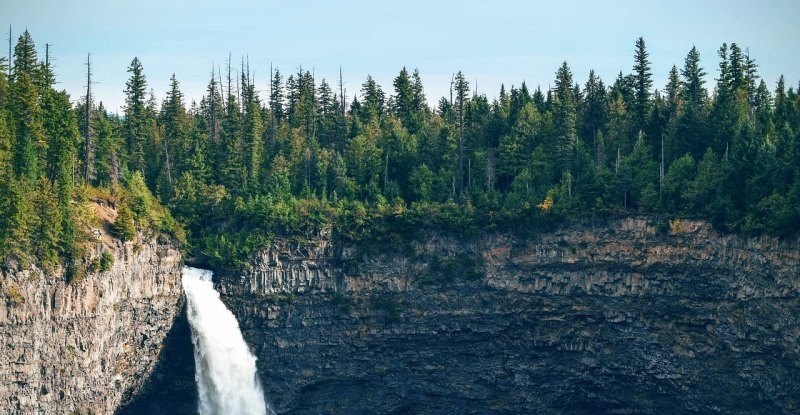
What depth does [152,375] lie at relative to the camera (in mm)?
88125

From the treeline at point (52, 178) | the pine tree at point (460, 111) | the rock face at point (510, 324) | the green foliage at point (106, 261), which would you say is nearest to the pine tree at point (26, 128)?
the treeline at point (52, 178)

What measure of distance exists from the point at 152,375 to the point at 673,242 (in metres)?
33.2

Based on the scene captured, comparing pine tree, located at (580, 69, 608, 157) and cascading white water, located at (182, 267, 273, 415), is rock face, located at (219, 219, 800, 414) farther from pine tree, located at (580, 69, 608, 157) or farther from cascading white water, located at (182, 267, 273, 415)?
pine tree, located at (580, 69, 608, 157)

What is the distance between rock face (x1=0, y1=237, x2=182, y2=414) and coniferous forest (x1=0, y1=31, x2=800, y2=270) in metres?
1.69

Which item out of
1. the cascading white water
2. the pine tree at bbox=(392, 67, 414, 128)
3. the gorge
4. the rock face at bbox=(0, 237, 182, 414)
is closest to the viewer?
the rock face at bbox=(0, 237, 182, 414)

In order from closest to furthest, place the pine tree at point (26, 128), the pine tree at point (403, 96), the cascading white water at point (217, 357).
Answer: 1. the pine tree at point (26, 128)
2. the cascading white water at point (217, 357)
3. the pine tree at point (403, 96)

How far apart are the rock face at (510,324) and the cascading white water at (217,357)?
0.86 meters

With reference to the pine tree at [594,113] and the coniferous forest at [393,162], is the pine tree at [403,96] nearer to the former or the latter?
the coniferous forest at [393,162]

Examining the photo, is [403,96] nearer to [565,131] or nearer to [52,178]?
[565,131]

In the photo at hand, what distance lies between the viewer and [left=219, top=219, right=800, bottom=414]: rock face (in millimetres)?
83750

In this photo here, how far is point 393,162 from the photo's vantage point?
10069 cm

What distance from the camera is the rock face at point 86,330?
253 feet

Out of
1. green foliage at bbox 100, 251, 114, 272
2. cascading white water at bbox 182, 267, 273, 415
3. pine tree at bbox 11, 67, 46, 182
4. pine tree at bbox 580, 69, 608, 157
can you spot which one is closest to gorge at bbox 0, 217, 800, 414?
cascading white water at bbox 182, 267, 273, 415

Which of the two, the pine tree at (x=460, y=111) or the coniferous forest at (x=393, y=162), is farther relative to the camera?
the pine tree at (x=460, y=111)
